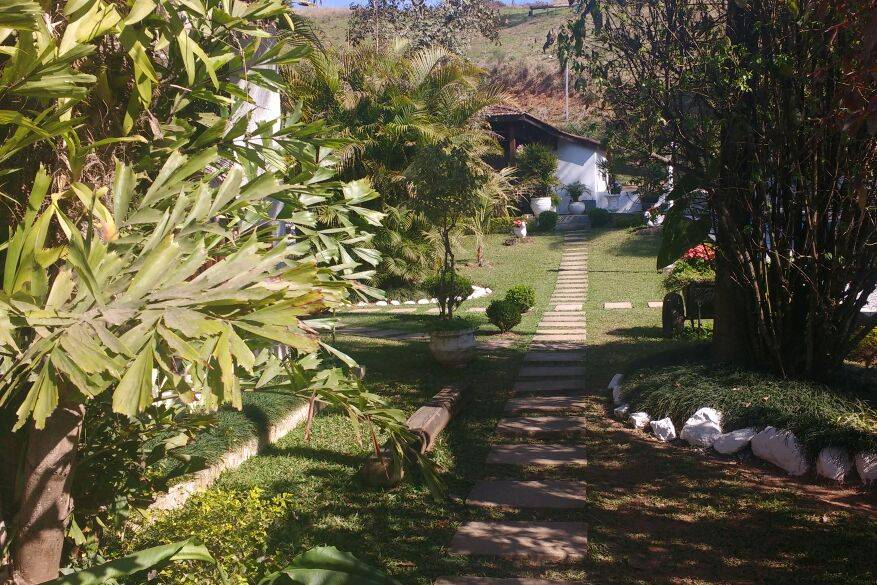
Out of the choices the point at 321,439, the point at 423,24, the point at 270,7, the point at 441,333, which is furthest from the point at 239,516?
the point at 423,24

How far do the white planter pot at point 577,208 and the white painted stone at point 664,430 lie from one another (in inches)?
953

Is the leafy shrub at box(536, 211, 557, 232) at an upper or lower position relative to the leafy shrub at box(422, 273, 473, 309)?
upper

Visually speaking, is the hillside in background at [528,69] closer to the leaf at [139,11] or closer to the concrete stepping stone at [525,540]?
the concrete stepping stone at [525,540]

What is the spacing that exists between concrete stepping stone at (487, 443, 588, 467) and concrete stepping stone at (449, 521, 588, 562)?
123 centimetres

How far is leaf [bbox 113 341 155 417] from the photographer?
1761 millimetres

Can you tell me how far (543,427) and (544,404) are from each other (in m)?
0.82

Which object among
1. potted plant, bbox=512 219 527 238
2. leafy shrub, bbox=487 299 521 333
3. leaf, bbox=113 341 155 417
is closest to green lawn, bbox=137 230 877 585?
leaf, bbox=113 341 155 417

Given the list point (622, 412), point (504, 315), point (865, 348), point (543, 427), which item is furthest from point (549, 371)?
point (865, 348)

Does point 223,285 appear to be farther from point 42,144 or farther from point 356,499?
point 356,499

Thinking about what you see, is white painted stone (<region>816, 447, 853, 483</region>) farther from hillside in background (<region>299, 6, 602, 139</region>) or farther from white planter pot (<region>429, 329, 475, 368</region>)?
hillside in background (<region>299, 6, 602, 139</region>)

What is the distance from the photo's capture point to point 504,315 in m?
12.2

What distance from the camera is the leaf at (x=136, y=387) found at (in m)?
1.76

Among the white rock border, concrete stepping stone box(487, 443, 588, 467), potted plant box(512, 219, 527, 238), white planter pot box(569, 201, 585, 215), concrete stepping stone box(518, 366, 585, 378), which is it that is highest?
white planter pot box(569, 201, 585, 215)

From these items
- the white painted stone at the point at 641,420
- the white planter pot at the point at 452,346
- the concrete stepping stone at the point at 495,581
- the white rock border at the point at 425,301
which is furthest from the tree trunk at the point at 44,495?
the white rock border at the point at 425,301
